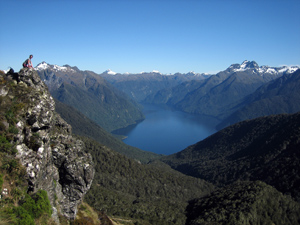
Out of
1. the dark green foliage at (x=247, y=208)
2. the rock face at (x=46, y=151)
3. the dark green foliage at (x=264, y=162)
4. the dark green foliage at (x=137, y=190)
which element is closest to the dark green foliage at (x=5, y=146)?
the rock face at (x=46, y=151)

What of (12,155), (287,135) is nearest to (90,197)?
(12,155)

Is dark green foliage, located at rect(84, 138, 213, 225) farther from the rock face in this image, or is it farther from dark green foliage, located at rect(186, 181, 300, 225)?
the rock face

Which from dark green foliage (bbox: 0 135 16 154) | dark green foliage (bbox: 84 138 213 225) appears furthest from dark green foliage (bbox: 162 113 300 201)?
dark green foliage (bbox: 0 135 16 154)

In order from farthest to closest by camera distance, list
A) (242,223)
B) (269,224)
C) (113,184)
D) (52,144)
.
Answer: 1. (113,184)
2. (269,224)
3. (242,223)
4. (52,144)

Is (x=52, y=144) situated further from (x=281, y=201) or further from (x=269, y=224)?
(x=281, y=201)

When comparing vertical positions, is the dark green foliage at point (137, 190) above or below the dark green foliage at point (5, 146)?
below

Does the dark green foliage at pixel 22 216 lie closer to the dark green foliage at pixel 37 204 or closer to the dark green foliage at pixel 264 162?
the dark green foliage at pixel 37 204
